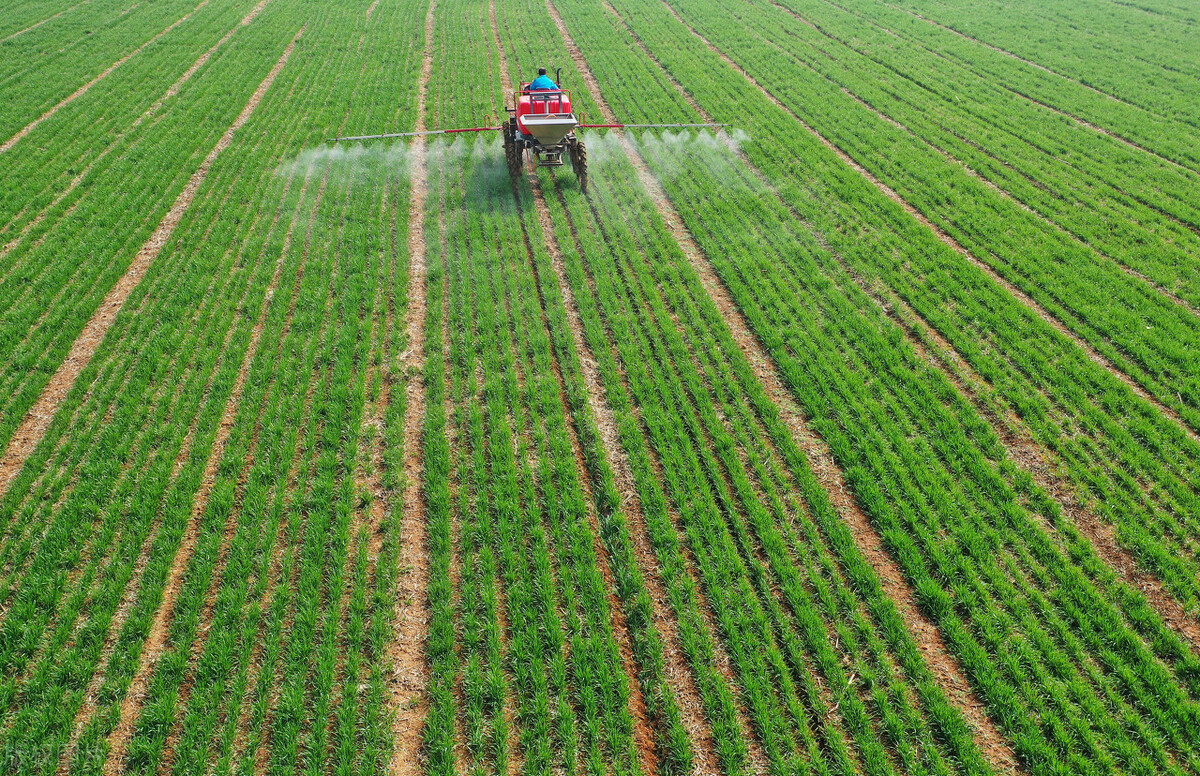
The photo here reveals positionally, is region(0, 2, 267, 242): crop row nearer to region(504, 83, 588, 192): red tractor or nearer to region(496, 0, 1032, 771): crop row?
region(504, 83, 588, 192): red tractor

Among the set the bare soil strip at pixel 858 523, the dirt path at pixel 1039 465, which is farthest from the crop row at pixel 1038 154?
the bare soil strip at pixel 858 523

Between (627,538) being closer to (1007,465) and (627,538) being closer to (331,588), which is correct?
(331,588)

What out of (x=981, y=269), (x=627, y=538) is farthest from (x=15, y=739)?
(x=981, y=269)

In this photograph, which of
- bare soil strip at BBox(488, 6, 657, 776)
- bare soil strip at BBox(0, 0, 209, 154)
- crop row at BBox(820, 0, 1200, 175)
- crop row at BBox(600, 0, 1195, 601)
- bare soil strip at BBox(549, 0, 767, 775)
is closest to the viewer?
bare soil strip at BBox(549, 0, 767, 775)

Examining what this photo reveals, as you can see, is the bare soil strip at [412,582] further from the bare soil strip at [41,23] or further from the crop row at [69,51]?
the bare soil strip at [41,23]

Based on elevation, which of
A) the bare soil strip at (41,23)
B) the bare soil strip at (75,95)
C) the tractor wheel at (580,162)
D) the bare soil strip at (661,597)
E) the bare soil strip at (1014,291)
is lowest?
the bare soil strip at (661,597)

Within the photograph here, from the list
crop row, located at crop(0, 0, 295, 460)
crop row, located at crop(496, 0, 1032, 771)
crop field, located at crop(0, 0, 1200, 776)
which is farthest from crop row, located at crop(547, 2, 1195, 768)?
crop row, located at crop(0, 0, 295, 460)
